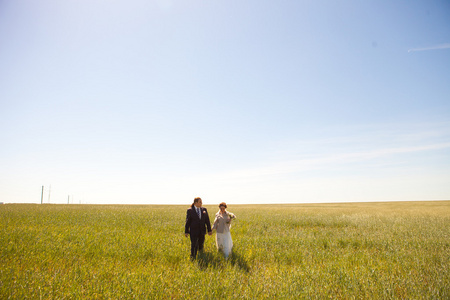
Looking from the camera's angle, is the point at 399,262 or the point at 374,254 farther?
the point at 374,254

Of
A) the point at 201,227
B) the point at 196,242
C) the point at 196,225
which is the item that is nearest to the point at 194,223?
the point at 196,225

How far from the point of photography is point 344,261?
7.43m

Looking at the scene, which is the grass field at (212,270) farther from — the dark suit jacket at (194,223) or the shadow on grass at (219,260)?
the dark suit jacket at (194,223)

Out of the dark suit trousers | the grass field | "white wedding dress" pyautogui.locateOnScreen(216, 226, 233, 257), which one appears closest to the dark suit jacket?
the dark suit trousers

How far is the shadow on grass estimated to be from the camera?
7.03m

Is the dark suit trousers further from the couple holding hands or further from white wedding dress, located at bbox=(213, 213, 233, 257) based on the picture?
white wedding dress, located at bbox=(213, 213, 233, 257)

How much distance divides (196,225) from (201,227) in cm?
22

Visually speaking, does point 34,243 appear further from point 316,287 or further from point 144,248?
point 316,287

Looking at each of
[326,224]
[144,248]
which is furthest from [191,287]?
[326,224]

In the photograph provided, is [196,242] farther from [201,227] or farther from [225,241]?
[225,241]

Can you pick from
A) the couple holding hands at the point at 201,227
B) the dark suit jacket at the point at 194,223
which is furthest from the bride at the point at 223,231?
the dark suit jacket at the point at 194,223

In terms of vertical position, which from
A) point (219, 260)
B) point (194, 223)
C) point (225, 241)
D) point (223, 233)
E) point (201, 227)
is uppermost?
point (194, 223)

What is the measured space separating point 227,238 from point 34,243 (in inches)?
284

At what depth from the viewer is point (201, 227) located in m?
7.96
